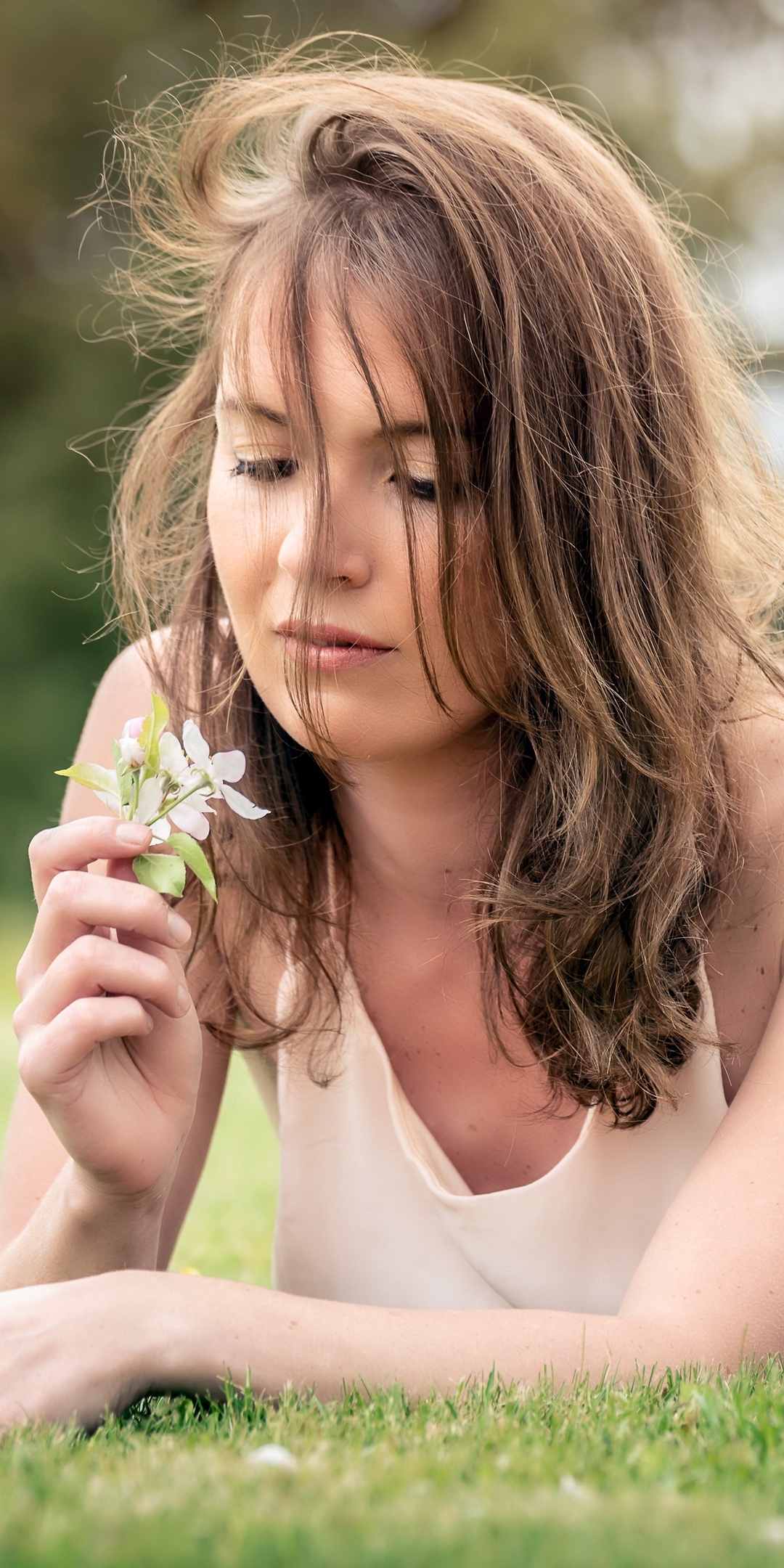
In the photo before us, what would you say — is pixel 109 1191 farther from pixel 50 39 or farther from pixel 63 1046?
pixel 50 39

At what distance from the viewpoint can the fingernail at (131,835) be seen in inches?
79.3

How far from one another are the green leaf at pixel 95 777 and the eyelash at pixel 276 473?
0.56 meters

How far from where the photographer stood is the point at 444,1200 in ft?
9.17

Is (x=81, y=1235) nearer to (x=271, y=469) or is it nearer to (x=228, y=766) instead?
(x=228, y=766)

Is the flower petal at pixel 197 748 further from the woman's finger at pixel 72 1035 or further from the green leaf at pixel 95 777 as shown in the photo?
the woman's finger at pixel 72 1035

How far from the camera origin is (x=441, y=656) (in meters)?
2.36

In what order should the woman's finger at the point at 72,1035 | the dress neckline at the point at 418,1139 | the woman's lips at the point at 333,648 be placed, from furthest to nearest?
the dress neckline at the point at 418,1139, the woman's lips at the point at 333,648, the woman's finger at the point at 72,1035

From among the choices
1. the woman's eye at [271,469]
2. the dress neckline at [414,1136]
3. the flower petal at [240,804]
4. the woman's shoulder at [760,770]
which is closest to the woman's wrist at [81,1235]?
the flower petal at [240,804]

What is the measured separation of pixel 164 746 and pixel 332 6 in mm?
17222

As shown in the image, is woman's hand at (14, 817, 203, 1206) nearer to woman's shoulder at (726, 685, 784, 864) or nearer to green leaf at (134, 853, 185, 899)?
green leaf at (134, 853, 185, 899)

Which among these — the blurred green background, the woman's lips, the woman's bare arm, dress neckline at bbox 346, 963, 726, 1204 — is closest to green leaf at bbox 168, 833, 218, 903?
the woman's lips

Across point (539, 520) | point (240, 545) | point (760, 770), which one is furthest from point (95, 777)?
point (760, 770)

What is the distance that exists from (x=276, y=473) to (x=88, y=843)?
0.67 m

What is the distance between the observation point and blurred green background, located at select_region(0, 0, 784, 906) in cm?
1630
